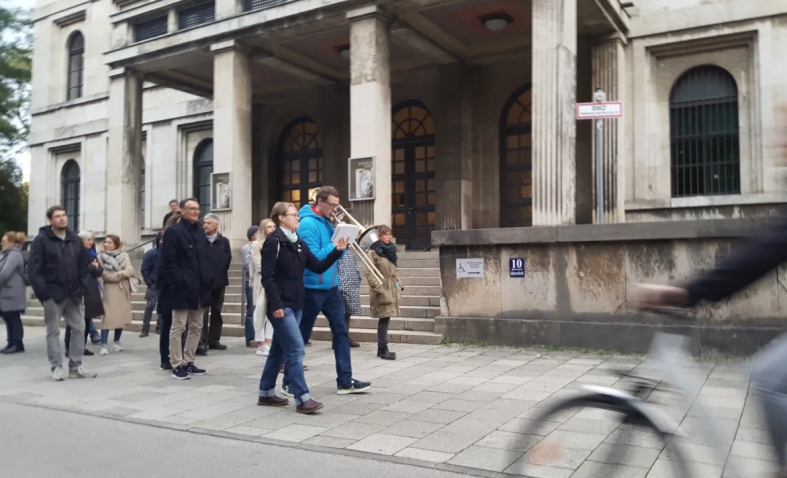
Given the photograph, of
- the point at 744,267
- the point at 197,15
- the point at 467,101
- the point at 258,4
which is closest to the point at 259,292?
the point at 744,267

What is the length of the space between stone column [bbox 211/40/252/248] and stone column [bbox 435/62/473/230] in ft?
17.3

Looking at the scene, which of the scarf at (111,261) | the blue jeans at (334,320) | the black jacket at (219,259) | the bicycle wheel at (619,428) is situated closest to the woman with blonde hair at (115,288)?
the scarf at (111,261)

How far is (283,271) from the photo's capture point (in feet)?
20.0

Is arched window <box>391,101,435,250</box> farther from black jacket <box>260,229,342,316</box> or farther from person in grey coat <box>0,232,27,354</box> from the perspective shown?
black jacket <box>260,229,342,316</box>

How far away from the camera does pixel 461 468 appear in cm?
457

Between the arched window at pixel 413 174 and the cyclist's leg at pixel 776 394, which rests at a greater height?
the arched window at pixel 413 174

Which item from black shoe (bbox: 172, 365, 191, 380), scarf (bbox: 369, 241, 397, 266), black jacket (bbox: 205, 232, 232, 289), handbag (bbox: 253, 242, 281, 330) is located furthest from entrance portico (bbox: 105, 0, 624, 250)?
black shoe (bbox: 172, 365, 191, 380)

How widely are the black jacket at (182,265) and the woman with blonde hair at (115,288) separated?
9.53 ft

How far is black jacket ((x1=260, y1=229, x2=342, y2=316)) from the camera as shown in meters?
5.94

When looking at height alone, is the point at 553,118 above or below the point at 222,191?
above

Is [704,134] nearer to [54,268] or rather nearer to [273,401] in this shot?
[273,401]

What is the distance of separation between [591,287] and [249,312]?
5199mm

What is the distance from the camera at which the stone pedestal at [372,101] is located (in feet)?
47.5

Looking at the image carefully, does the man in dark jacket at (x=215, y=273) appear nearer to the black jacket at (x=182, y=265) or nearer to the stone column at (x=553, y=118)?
the black jacket at (x=182, y=265)
